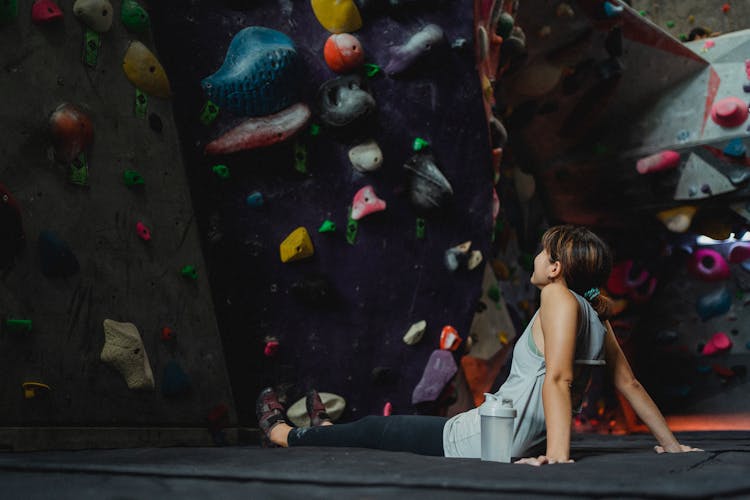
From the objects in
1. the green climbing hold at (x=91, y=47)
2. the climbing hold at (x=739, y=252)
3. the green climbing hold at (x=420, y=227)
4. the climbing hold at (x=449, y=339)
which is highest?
the green climbing hold at (x=91, y=47)

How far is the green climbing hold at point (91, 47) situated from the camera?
267cm

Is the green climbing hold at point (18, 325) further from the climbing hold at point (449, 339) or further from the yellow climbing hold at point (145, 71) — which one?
the climbing hold at point (449, 339)

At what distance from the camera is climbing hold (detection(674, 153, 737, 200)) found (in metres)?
5.11

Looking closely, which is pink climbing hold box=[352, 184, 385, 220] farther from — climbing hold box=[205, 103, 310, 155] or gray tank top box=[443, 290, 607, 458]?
gray tank top box=[443, 290, 607, 458]

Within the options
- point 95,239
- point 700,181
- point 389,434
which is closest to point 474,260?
point 389,434

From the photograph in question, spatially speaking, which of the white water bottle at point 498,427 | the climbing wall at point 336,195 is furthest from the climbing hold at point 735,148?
the white water bottle at point 498,427

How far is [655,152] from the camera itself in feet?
17.5

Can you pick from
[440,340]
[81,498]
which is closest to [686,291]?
[440,340]

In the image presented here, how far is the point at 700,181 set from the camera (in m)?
5.20

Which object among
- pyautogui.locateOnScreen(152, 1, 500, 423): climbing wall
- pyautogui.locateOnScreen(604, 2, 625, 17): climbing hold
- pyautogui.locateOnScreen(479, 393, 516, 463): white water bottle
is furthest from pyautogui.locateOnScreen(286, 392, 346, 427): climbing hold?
pyautogui.locateOnScreen(604, 2, 625, 17): climbing hold

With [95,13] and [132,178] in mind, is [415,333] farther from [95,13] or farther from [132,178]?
[95,13]

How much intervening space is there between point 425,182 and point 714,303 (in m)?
3.82

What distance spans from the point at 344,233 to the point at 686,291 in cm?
420

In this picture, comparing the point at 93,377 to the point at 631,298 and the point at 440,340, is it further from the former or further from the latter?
the point at 631,298
